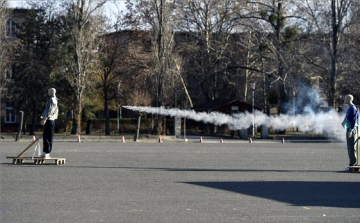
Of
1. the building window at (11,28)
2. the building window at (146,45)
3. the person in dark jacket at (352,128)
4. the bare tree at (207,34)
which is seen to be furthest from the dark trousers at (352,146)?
the building window at (11,28)

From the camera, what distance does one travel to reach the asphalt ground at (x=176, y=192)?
11.2 meters

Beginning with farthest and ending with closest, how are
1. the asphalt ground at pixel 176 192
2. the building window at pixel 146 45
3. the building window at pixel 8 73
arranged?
1. the building window at pixel 146 45
2. the building window at pixel 8 73
3. the asphalt ground at pixel 176 192

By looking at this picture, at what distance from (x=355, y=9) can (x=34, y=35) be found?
31.3 m

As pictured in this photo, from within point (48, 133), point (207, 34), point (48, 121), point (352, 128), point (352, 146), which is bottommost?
point (352, 146)

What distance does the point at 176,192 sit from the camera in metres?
14.3

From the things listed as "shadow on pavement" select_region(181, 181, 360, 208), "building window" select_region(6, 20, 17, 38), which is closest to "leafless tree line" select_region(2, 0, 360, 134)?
"building window" select_region(6, 20, 17, 38)

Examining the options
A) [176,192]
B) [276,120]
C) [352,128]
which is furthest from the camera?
[276,120]

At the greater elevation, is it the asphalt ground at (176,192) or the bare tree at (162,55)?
the bare tree at (162,55)

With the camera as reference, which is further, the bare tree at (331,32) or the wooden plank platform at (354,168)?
the bare tree at (331,32)

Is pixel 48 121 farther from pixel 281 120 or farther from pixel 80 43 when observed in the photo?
pixel 80 43

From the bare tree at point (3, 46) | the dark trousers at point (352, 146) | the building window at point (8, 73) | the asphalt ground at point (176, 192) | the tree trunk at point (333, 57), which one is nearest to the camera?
the asphalt ground at point (176, 192)

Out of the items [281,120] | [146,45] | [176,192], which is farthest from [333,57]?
[176,192]

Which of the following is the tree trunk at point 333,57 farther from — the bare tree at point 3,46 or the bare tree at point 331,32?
the bare tree at point 3,46

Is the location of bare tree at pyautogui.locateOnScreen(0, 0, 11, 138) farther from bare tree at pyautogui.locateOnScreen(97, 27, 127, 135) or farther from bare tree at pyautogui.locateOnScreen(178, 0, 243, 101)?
bare tree at pyautogui.locateOnScreen(178, 0, 243, 101)
